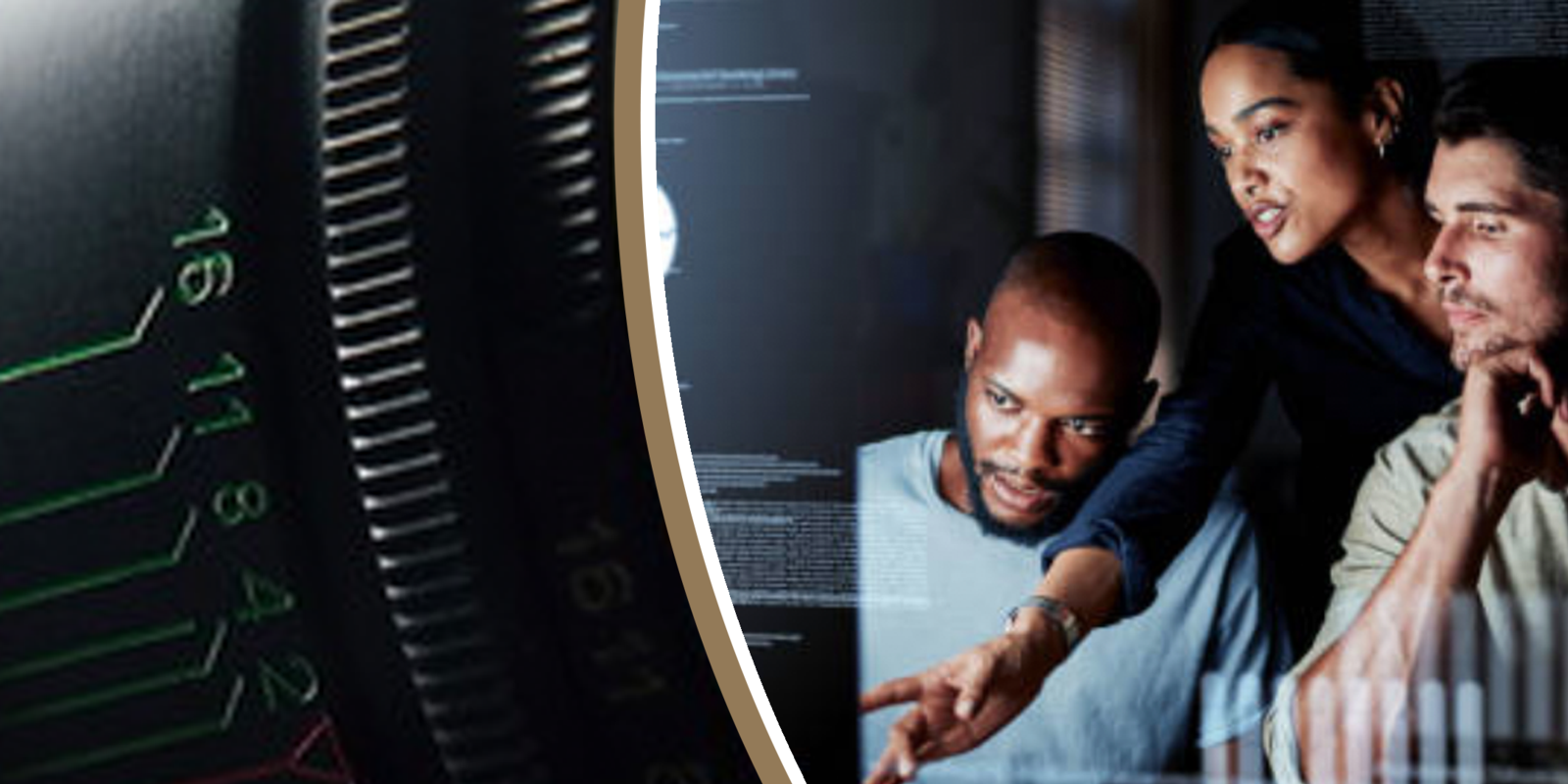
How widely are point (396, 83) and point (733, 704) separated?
27cm

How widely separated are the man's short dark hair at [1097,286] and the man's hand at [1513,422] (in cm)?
11

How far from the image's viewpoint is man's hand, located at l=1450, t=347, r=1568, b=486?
30.0 inches

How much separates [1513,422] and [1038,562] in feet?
0.59

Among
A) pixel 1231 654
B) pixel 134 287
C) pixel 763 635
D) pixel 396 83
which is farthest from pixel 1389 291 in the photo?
pixel 134 287

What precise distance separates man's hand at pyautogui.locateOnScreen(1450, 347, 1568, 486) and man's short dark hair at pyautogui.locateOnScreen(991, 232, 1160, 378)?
0.11m

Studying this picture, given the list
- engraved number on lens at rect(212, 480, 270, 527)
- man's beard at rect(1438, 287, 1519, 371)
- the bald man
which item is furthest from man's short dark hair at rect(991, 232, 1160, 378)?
engraved number on lens at rect(212, 480, 270, 527)

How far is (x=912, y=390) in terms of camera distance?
2.83 feet

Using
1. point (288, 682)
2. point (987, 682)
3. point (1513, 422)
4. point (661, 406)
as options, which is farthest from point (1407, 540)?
point (288, 682)

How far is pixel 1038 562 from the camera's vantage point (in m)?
0.84

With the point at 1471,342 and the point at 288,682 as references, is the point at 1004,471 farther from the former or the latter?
the point at 288,682

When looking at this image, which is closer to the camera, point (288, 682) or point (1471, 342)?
point (1471, 342)

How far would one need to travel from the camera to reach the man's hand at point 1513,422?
2.50 ft

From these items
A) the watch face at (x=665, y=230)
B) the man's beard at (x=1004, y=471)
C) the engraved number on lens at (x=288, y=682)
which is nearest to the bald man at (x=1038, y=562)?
the man's beard at (x=1004, y=471)

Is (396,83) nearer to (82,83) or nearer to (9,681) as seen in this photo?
(82,83)
